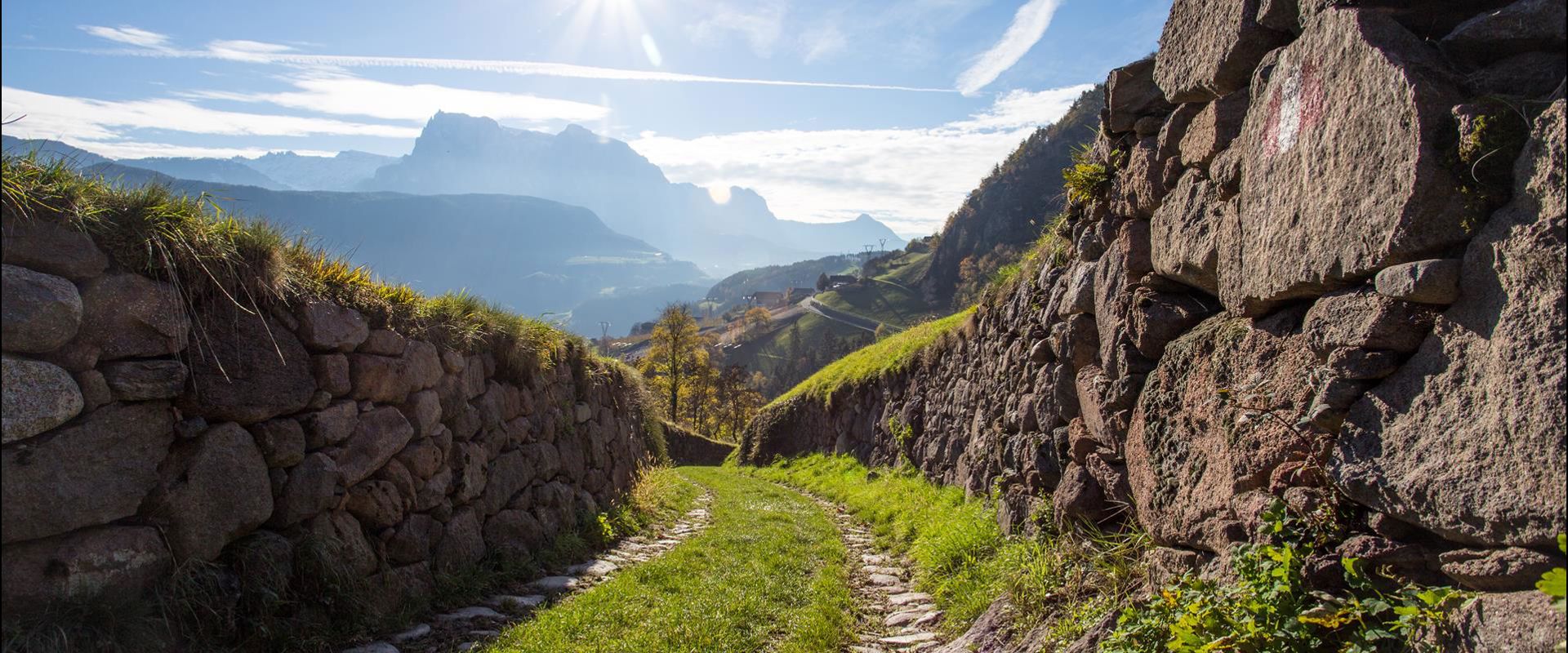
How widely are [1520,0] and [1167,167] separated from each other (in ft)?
7.15

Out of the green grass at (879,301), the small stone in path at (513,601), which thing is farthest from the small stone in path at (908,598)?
the green grass at (879,301)

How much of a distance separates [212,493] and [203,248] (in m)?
1.53

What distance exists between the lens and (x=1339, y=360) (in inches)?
125

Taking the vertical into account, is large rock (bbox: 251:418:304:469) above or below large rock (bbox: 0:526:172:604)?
above

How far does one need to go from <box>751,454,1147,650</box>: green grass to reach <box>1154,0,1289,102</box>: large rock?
2.91 metres

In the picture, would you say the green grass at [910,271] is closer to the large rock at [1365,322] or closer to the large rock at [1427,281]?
the large rock at [1365,322]

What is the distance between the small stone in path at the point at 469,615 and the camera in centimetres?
579

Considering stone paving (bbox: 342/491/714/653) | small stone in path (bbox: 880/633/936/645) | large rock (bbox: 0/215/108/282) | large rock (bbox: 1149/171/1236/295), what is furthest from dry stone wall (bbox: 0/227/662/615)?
large rock (bbox: 1149/171/1236/295)

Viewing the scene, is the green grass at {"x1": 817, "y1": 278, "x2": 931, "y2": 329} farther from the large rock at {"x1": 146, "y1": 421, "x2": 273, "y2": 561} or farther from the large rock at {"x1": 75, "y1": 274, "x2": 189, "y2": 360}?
the large rock at {"x1": 75, "y1": 274, "x2": 189, "y2": 360}

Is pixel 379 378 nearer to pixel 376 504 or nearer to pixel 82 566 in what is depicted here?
pixel 376 504

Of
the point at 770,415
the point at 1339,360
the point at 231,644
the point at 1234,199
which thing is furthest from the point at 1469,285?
the point at 770,415

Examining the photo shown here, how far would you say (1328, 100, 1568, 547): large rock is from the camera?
2.34m

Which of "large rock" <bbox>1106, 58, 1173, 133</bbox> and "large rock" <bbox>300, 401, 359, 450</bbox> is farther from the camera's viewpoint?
"large rock" <bbox>1106, 58, 1173, 133</bbox>

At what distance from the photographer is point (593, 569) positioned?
7.83 meters
